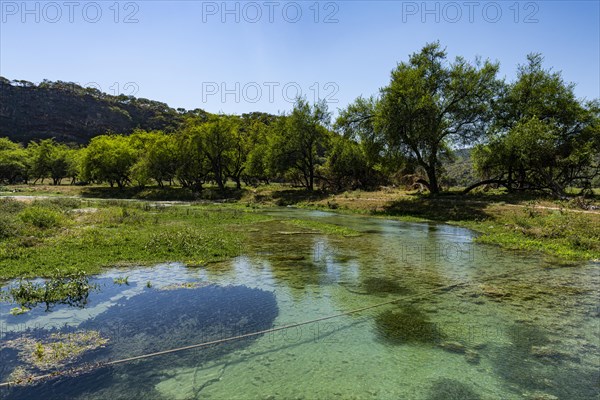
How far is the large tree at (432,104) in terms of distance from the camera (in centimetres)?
3872

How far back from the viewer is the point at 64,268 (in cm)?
1452

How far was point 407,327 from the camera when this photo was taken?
10055 millimetres

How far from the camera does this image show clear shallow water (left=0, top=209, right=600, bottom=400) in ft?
23.5

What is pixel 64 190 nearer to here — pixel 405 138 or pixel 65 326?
pixel 405 138

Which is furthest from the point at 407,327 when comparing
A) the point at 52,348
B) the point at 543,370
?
the point at 52,348

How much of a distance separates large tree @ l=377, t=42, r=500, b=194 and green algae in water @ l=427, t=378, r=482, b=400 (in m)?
34.2

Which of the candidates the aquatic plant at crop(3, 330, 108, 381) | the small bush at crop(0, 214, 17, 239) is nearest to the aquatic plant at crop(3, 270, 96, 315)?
the aquatic plant at crop(3, 330, 108, 381)

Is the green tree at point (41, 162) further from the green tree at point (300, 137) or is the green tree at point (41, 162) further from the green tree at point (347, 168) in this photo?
the green tree at point (347, 168)

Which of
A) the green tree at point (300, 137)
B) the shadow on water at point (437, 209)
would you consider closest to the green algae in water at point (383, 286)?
the shadow on water at point (437, 209)

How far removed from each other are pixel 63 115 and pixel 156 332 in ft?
662

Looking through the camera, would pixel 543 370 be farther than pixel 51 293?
No

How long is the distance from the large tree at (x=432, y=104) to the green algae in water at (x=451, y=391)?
34.2 m

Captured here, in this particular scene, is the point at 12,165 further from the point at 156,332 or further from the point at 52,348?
the point at 156,332

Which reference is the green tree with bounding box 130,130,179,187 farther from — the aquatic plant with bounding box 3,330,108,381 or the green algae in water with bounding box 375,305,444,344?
the green algae in water with bounding box 375,305,444,344
